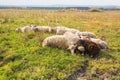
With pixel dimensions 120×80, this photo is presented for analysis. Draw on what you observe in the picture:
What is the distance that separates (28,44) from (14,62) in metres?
2.61

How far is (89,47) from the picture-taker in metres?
12.2

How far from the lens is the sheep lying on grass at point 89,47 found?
1223cm

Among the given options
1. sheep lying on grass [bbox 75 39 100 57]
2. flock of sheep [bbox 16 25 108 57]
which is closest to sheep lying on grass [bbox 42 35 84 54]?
flock of sheep [bbox 16 25 108 57]

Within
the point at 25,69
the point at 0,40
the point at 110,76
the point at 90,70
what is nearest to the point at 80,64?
the point at 90,70

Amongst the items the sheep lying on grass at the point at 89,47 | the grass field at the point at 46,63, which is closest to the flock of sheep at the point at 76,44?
the sheep lying on grass at the point at 89,47

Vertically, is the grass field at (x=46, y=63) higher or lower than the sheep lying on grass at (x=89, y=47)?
lower

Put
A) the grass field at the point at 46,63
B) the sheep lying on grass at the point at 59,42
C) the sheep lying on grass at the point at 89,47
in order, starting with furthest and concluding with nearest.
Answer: the sheep lying on grass at the point at 59,42, the sheep lying on grass at the point at 89,47, the grass field at the point at 46,63

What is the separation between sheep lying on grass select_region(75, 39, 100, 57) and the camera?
482 inches

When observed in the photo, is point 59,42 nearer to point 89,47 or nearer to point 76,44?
point 76,44

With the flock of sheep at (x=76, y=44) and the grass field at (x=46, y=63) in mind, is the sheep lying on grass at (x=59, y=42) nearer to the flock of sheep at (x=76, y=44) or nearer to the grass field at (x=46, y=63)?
the flock of sheep at (x=76, y=44)

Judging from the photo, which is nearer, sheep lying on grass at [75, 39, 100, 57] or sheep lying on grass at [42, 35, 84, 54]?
sheep lying on grass at [75, 39, 100, 57]

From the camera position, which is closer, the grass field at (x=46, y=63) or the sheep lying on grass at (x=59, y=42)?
the grass field at (x=46, y=63)

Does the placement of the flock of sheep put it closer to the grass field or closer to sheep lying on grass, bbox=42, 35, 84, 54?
sheep lying on grass, bbox=42, 35, 84, 54

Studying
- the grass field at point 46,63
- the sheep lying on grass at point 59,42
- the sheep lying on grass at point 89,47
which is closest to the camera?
the grass field at point 46,63
